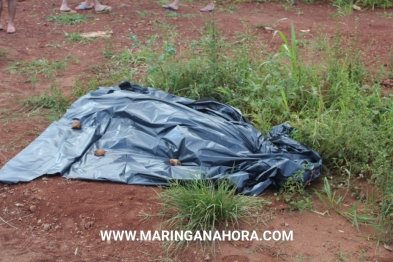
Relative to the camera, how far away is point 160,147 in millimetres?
4027

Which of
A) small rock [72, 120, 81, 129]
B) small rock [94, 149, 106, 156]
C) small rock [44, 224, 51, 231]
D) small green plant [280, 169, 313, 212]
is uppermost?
small rock [72, 120, 81, 129]

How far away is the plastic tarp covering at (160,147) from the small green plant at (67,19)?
138 inches

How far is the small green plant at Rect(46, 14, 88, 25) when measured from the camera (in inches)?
304

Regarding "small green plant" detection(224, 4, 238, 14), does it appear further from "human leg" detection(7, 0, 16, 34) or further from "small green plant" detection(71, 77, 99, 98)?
"small green plant" detection(71, 77, 99, 98)

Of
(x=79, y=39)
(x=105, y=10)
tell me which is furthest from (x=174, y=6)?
(x=79, y=39)

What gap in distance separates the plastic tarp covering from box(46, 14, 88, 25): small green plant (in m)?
3.51

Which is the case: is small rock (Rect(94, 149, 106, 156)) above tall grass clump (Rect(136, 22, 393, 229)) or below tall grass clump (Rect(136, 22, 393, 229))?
below

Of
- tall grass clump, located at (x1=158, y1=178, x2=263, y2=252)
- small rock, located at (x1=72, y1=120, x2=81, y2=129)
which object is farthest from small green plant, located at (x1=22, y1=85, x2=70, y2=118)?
tall grass clump, located at (x1=158, y1=178, x2=263, y2=252)

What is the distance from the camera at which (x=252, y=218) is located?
3.46 meters

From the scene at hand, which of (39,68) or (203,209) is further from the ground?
(203,209)

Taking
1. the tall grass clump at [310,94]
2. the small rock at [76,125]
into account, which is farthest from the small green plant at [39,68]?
the small rock at [76,125]

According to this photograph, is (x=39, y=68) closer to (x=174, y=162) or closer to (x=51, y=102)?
(x=51, y=102)

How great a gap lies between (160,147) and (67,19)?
4469mm

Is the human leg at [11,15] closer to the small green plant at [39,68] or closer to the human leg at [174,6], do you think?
the small green plant at [39,68]
